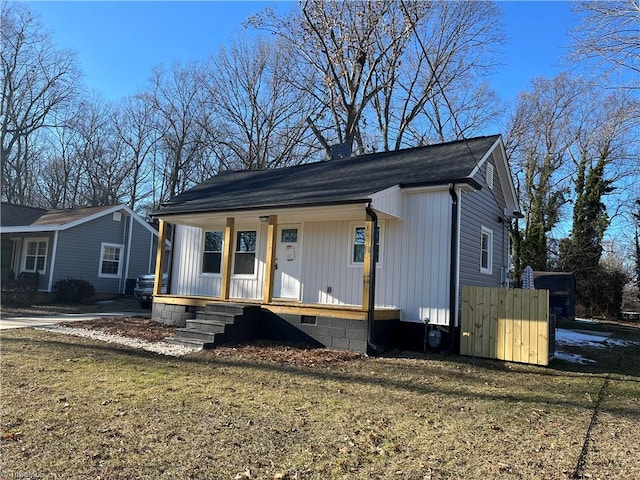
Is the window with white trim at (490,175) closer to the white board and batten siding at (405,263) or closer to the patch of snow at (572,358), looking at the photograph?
the white board and batten siding at (405,263)

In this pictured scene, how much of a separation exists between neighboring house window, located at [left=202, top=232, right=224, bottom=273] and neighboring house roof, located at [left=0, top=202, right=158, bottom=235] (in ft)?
30.6

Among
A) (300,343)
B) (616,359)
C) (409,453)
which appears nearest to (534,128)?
(616,359)

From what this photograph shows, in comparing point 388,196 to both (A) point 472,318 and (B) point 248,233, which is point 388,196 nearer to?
(A) point 472,318

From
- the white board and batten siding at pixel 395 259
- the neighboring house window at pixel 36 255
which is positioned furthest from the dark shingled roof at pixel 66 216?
the white board and batten siding at pixel 395 259

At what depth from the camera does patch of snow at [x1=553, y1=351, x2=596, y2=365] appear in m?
8.83

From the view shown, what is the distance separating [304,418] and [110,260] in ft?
62.9

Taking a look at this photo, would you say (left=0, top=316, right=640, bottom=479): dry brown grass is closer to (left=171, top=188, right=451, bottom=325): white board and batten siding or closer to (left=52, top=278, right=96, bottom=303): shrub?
(left=171, top=188, right=451, bottom=325): white board and batten siding

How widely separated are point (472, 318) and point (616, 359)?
3.32m

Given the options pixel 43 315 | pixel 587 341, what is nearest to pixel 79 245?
pixel 43 315

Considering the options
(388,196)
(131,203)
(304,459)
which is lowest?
(304,459)

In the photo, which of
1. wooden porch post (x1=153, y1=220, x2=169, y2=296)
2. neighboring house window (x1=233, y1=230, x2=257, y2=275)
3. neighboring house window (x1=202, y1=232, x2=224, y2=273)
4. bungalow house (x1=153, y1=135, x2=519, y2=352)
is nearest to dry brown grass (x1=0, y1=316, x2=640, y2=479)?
bungalow house (x1=153, y1=135, x2=519, y2=352)

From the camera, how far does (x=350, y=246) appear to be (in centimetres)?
1055

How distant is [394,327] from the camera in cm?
938

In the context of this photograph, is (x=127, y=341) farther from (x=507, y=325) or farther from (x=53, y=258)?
(x=53, y=258)
